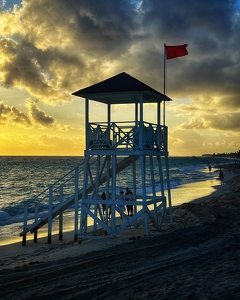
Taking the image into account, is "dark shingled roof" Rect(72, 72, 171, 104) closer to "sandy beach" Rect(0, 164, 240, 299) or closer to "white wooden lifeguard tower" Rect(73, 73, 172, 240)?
"white wooden lifeguard tower" Rect(73, 73, 172, 240)

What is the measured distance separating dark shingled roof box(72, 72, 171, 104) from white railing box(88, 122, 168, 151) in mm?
1182

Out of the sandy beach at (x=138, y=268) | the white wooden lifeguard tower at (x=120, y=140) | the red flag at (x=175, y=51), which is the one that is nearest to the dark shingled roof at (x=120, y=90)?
the white wooden lifeguard tower at (x=120, y=140)

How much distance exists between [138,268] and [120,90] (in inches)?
299

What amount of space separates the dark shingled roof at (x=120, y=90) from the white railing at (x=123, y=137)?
1182 millimetres

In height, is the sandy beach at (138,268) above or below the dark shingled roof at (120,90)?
below

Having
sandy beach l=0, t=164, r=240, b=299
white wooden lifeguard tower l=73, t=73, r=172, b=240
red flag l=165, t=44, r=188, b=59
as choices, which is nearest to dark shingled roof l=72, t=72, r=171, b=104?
white wooden lifeguard tower l=73, t=73, r=172, b=240

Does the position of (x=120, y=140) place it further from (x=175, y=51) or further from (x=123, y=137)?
(x=175, y=51)

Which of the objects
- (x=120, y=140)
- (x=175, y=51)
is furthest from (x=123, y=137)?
(x=175, y=51)

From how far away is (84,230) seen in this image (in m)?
18.3

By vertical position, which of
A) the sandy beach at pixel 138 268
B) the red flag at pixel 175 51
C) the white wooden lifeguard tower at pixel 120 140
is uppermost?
the red flag at pixel 175 51

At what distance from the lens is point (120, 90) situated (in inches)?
632

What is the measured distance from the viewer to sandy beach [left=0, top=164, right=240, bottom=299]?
892 cm

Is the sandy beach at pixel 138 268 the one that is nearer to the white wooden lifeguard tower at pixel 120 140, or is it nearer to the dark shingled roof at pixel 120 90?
the white wooden lifeguard tower at pixel 120 140

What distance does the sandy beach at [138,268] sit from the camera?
29.3 feet
